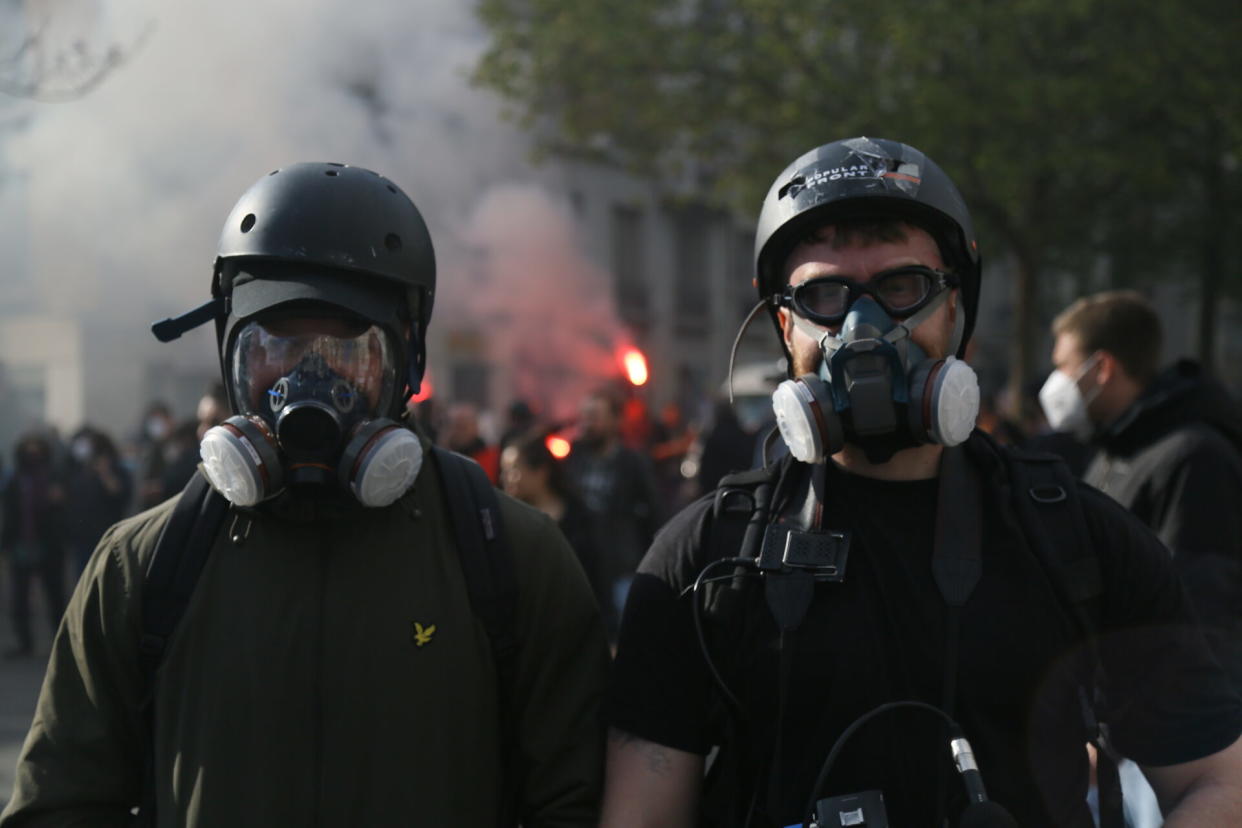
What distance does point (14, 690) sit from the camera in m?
8.69

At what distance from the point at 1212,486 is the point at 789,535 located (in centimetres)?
204

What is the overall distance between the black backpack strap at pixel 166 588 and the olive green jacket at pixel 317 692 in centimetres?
2

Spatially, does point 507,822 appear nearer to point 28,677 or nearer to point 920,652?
point 920,652

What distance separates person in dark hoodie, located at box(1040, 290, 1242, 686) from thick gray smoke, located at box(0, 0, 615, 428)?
25.0 ft

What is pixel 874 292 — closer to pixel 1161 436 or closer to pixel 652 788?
pixel 652 788

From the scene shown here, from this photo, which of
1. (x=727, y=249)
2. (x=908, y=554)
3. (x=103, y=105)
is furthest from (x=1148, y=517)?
(x=727, y=249)

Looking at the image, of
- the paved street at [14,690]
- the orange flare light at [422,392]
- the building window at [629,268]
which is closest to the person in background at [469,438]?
the paved street at [14,690]

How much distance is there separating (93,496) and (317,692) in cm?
857

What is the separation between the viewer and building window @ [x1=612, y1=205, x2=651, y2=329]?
23.2m

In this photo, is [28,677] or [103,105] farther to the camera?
[103,105]

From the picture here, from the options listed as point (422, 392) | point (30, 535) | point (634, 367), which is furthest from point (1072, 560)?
point (30, 535)

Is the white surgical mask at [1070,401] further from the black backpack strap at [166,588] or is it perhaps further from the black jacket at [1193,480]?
the black backpack strap at [166,588]

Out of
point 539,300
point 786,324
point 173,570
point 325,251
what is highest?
point 539,300

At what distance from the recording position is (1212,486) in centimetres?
360
